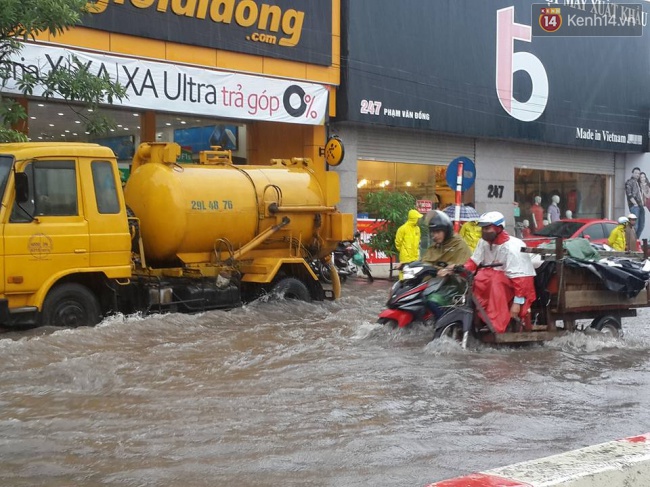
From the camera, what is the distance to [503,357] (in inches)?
377

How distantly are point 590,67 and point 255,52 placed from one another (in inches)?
572

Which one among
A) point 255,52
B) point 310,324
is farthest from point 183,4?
point 310,324

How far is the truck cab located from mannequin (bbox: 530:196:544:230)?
19.4 metres

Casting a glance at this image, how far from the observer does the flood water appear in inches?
222

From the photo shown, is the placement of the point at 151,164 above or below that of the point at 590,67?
below

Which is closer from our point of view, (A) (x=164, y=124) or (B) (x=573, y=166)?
(A) (x=164, y=124)

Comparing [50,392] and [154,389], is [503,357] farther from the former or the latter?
[50,392]

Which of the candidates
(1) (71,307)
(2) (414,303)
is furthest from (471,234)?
(1) (71,307)

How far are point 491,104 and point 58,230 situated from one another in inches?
678

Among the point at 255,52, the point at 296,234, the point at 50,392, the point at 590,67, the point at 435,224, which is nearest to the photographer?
the point at 50,392

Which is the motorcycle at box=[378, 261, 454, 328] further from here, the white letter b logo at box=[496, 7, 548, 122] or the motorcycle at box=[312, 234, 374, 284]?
the white letter b logo at box=[496, 7, 548, 122]

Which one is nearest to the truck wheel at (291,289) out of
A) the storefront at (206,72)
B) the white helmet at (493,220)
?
the storefront at (206,72)

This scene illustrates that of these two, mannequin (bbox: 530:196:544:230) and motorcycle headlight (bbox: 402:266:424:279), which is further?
mannequin (bbox: 530:196:544:230)

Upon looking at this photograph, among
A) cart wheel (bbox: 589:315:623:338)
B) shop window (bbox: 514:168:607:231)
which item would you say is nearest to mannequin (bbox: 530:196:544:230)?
shop window (bbox: 514:168:607:231)
